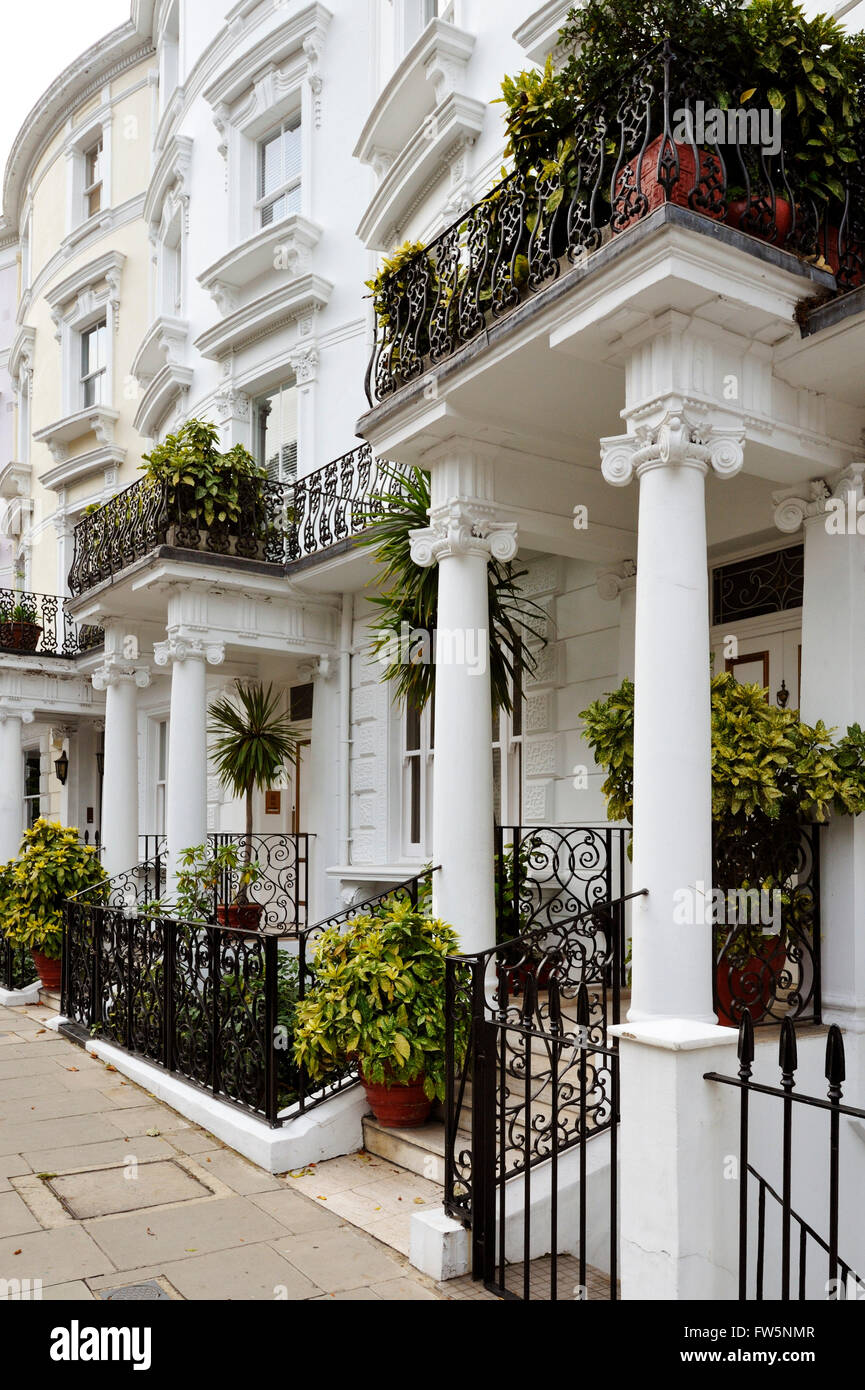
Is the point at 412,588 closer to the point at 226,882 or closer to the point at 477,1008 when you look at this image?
the point at 477,1008

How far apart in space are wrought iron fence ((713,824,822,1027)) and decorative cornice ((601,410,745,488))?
1.98 metres

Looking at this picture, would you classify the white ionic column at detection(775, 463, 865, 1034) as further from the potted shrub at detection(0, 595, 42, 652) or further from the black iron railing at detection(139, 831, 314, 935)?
the potted shrub at detection(0, 595, 42, 652)

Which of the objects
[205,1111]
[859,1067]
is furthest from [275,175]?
[859,1067]

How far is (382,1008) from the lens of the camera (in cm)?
612

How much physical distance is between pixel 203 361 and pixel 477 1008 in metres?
12.4

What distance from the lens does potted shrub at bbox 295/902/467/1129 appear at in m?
Answer: 6.03

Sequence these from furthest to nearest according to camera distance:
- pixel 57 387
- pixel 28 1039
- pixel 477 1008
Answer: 1. pixel 57 387
2. pixel 28 1039
3. pixel 477 1008

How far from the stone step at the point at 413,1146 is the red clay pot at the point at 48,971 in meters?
7.14

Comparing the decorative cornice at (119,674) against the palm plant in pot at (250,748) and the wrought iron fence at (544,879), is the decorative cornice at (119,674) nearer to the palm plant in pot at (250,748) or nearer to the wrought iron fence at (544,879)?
the palm plant in pot at (250,748)

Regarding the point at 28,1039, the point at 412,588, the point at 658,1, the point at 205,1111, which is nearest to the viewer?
the point at 658,1

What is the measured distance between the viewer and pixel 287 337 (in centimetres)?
1352

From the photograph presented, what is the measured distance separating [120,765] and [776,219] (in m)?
10.0

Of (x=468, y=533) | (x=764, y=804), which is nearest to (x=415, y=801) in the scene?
(x=468, y=533)

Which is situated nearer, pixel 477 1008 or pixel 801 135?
pixel 477 1008
